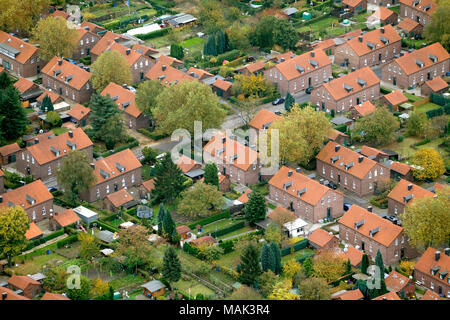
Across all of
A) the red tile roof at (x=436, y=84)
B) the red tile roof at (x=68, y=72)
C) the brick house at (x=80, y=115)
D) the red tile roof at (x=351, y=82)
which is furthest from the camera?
the red tile roof at (x=436, y=84)

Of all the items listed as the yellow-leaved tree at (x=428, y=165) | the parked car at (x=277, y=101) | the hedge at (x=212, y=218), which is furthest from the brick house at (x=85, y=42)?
the yellow-leaved tree at (x=428, y=165)

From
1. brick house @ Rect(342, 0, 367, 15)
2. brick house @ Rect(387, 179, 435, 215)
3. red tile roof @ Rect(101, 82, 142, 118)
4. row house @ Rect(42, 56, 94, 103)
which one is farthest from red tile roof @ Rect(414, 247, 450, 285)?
brick house @ Rect(342, 0, 367, 15)

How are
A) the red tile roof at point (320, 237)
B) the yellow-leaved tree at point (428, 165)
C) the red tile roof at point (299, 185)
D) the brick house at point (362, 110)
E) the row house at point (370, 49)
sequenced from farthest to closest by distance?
the row house at point (370, 49) → the brick house at point (362, 110) → the yellow-leaved tree at point (428, 165) → the red tile roof at point (299, 185) → the red tile roof at point (320, 237)

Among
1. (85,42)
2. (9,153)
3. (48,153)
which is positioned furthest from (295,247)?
(85,42)

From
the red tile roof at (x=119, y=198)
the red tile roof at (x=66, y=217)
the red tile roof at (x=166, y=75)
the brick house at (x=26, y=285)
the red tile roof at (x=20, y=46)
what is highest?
the red tile roof at (x=20, y=46)

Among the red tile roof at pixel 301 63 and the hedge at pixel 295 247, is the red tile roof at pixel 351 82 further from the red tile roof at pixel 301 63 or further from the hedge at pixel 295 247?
the hedge at pixel 295 247

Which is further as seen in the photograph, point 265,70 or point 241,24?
point 241,24

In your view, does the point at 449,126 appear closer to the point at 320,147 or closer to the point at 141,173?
the point at 320,147

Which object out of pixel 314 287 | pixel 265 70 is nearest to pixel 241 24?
pixel 265 70
